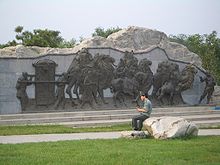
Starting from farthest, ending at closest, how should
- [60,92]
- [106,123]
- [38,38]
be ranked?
[38,38]
[60,92]
[106,123]

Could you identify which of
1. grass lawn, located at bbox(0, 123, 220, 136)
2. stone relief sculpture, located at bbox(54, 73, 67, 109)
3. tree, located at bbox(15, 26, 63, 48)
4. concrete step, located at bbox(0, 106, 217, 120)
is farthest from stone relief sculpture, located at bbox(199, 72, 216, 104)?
tree, located at bbox(15, 26, 63, 48)

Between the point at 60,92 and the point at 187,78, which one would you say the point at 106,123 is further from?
the point at 187,78

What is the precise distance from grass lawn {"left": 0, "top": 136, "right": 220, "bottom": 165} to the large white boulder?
0.32 m

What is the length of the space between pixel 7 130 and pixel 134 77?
26.1ft

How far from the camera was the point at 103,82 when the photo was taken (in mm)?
18859

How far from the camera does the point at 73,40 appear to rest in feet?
200

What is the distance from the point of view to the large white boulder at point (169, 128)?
10.6 m

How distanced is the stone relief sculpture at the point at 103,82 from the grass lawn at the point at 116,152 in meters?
7.86

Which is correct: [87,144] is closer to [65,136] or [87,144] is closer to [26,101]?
[65,136]

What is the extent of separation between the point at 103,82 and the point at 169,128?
8321mm

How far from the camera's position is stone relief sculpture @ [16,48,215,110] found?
58.1 feet

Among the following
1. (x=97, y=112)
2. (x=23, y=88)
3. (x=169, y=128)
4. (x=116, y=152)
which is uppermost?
(x=23, y=88)

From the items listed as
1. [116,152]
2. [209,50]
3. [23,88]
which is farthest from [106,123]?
[209,50]

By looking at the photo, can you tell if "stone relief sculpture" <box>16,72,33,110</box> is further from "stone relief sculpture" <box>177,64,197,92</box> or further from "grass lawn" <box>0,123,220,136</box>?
"stone relief sculpture" <box>177,64,197,92</box>
